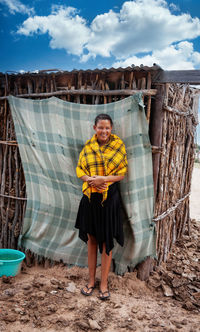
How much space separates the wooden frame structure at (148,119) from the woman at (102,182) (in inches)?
26.3

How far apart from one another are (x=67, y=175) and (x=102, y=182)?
2.97 feet

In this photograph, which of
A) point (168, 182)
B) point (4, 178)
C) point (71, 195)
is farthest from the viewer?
point (4, 178)

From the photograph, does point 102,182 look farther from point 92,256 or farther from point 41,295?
point 41,295

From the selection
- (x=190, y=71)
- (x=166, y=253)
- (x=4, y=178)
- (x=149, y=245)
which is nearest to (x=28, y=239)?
(x=4, y=178)

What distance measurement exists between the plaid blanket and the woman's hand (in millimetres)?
488

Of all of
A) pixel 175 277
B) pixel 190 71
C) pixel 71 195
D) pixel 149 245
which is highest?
pixel 190 71

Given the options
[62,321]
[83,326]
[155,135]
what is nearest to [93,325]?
[83,326]

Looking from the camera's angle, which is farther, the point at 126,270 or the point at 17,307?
the point at 126,270

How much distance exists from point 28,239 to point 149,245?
176cm

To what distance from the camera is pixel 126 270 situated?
315cm

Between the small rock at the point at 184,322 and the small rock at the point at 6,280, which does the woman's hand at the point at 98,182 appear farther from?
the small rock at the point at 6,280

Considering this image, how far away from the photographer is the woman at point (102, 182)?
2.56 meters

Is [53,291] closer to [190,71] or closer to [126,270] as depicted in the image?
[126,270]

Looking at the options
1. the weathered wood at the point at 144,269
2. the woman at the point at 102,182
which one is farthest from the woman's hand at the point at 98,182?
the weathered wood at the point at 144,269
